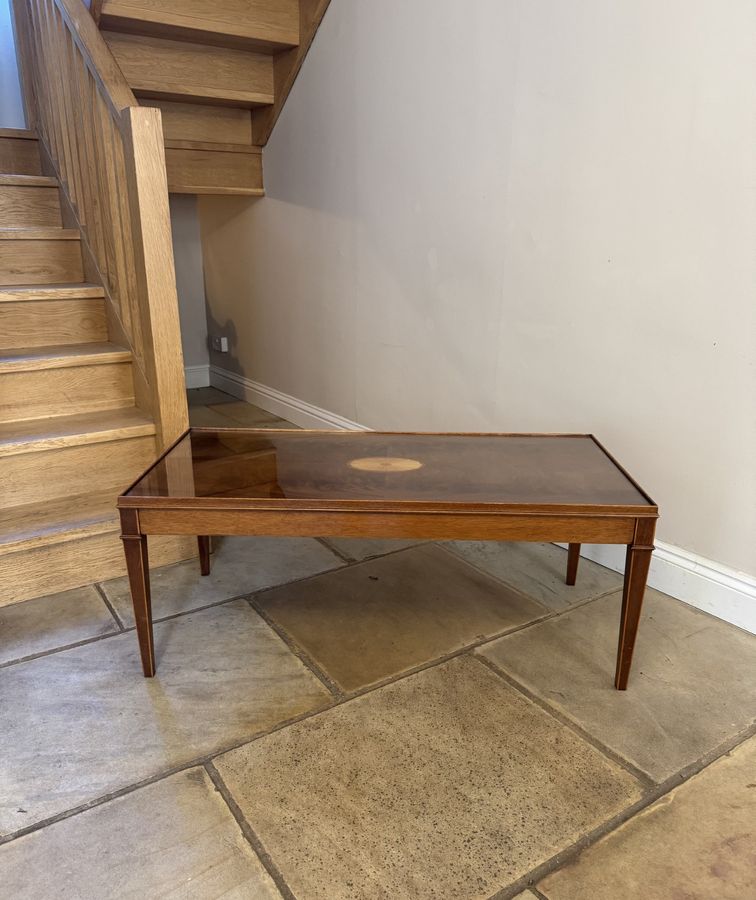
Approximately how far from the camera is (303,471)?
1.65 m

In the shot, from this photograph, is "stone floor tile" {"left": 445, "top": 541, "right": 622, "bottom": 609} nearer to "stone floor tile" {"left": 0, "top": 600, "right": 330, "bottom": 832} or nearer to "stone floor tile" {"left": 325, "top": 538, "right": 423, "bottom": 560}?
"stone floor tile" {"left": 325, "top": 538, "right": 423, "bottom": 560}

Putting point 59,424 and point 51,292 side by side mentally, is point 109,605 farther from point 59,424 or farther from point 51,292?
point 51,292

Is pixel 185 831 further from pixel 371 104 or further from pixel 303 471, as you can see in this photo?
pixel 371 104

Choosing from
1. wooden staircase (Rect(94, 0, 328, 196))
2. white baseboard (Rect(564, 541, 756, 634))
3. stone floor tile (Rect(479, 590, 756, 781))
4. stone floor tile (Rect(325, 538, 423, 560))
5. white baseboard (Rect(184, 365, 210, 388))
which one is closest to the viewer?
stone floor tile (Rect(479, 590, 756, 781))

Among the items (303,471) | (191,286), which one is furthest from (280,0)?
(303,471)

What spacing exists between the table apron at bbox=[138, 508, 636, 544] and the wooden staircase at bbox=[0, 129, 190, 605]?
2.15 ft

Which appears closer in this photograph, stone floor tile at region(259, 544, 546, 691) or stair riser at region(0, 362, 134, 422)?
stone floor tile at region(259, 544, 546, 691)

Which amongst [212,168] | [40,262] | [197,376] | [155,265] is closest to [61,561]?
[155,265]

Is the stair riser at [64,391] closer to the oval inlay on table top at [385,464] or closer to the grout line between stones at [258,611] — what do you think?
the grout line between stones at [258,611]

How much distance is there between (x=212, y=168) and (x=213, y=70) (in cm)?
50

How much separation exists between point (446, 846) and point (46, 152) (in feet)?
10.8

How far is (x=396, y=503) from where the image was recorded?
144cm

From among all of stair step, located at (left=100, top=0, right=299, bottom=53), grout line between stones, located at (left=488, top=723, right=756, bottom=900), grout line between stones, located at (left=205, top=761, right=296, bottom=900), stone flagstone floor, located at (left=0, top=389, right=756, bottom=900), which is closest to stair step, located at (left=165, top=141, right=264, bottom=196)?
stair step, located at (left=100, top=0, right=299, bottom=53)

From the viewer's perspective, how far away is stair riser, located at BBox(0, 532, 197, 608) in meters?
1.92
